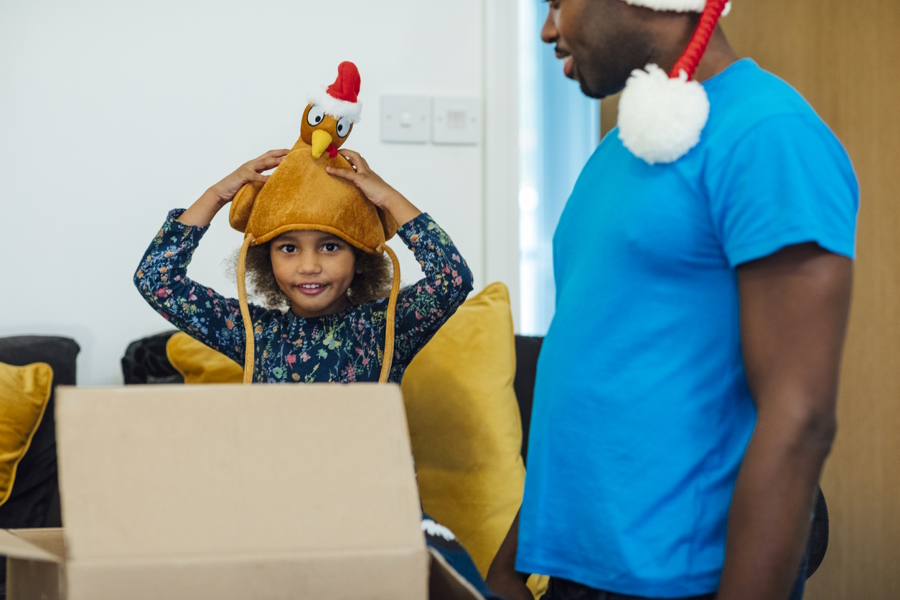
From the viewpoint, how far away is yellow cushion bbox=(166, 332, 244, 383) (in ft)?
4.89

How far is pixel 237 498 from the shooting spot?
0.48 m

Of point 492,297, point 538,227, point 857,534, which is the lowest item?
point 857,534

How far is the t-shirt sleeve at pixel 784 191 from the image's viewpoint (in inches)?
21.9

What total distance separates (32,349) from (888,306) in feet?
6.30

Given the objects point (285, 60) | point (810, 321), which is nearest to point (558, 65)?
point (285, 60)

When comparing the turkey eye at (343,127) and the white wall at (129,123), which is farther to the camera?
the white wall at (129,123)

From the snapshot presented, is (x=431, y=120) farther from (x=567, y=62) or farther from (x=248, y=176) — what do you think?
(x=567, y=62)

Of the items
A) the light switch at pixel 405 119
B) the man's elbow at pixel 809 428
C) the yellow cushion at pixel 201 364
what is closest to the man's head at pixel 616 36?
the man's elbow at pixel 809 428

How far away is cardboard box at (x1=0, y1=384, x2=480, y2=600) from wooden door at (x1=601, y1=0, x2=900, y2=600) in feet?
5.48

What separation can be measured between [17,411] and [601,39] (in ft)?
4.12

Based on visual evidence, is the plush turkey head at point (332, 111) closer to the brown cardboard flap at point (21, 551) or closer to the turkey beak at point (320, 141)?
the turkey beak at point (320, 141)

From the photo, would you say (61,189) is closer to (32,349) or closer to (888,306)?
(32,349)

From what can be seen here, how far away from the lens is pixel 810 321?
1.86ft

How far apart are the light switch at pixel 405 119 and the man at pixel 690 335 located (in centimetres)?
110
